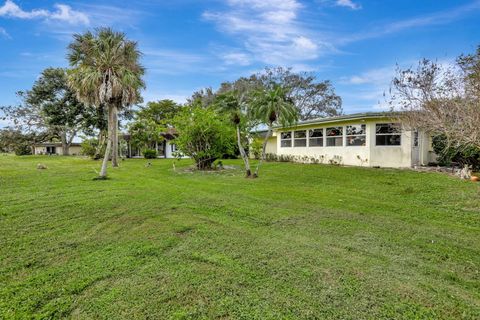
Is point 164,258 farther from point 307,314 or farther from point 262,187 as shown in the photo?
point 262,187

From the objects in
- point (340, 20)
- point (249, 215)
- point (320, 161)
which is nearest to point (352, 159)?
point (320, 161)

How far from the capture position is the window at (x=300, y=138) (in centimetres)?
2117

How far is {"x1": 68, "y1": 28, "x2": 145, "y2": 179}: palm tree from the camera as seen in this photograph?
12.7m

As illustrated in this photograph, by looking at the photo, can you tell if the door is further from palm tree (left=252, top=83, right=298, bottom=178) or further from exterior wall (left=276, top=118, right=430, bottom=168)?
palm tree (left=252, top=83, right=298, bottom=178)

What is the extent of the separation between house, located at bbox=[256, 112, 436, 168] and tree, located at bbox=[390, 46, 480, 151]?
1.64 metres

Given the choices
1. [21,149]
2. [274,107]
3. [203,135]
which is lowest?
[21,149]

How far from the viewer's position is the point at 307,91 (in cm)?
3359

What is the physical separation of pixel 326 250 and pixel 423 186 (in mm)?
8293

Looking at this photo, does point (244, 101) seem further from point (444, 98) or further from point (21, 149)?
point (21, 149)

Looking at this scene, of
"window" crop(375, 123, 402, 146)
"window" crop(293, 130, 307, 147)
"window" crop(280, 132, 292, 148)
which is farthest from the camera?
"window" crop(280, 132, 292, 148)

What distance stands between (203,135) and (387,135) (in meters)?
11.1

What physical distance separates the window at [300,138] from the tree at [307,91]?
12.1 m

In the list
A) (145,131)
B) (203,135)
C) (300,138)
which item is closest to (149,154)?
(145,131)

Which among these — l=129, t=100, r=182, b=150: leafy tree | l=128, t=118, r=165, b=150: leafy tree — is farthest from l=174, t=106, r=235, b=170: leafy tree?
l=128, t=118, r=165, b=150: leafy tree
